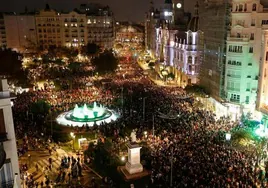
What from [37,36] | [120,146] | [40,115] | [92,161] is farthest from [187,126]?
[37,36]

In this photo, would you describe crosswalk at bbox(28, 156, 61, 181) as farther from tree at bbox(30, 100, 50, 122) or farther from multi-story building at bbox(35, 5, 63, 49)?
multi-story building at bbox(35, 5, 63, 49)

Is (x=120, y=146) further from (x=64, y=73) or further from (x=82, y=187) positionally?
(x=64, y=73)

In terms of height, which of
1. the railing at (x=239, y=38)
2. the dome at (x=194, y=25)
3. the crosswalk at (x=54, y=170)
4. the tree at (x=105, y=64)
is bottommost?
the crosswalk at (x=54, y=170)

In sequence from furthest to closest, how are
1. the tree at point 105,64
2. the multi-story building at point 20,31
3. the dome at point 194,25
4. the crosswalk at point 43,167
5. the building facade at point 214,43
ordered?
the multi-story building at point 20,31 → the tree at point 105,64 → the dome at point 194,25 → the building facade at point 214,43 → the crosswalk at point 43,167

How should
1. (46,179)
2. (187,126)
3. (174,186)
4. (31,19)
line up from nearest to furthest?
(174,186) → (46,179) → (187,126) → (31,19)

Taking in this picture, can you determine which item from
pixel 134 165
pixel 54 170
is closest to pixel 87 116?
pixel 54 170

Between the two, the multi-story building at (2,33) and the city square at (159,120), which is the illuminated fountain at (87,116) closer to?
the city square at (159,120)

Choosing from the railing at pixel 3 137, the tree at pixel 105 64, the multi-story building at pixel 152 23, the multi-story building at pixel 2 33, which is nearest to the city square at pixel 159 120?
the railing at pixel 3 137
